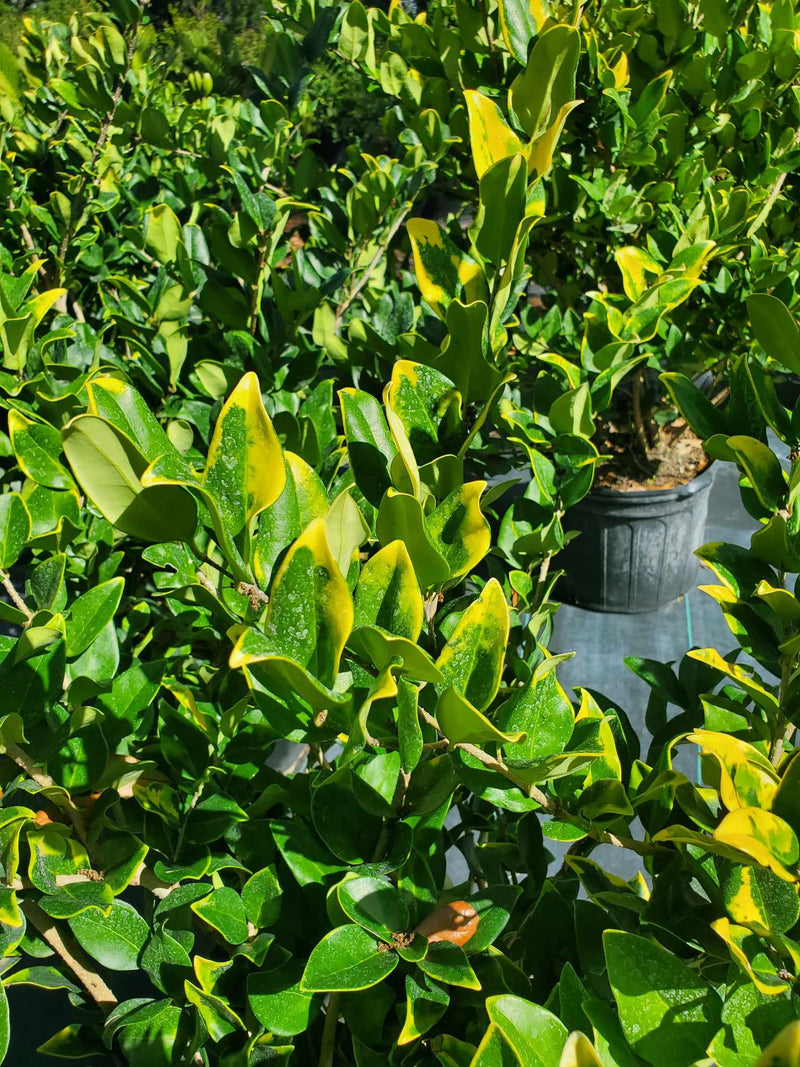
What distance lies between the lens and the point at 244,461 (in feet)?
1.29

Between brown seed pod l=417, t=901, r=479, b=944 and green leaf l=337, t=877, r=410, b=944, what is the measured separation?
21mm

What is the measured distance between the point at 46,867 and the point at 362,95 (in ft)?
26.7

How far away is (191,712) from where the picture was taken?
0.65 metres

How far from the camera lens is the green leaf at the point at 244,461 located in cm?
39

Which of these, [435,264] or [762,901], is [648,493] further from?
[762,901]

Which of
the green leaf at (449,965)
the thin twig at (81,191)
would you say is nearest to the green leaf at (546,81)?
the green leaf at (449,965)

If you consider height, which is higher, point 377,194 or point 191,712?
point 377,194

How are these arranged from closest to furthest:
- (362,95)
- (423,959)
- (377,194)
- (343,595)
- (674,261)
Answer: (343,595), (423,959), (674,261), (377,194), (362,95)

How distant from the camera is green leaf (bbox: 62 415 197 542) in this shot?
1.12 ft

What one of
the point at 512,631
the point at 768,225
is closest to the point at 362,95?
the point at 768,225

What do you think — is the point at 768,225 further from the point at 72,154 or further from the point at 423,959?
the point at 423,959

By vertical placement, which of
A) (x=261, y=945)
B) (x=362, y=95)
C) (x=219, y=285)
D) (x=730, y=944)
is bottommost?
(x=261, y=945)

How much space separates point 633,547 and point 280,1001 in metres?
1.93

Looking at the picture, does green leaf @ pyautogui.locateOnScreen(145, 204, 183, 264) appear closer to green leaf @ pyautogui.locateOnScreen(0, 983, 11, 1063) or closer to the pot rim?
green leaf @ pyautogui.locateOnScreen(0, 983, 11, 1063)
